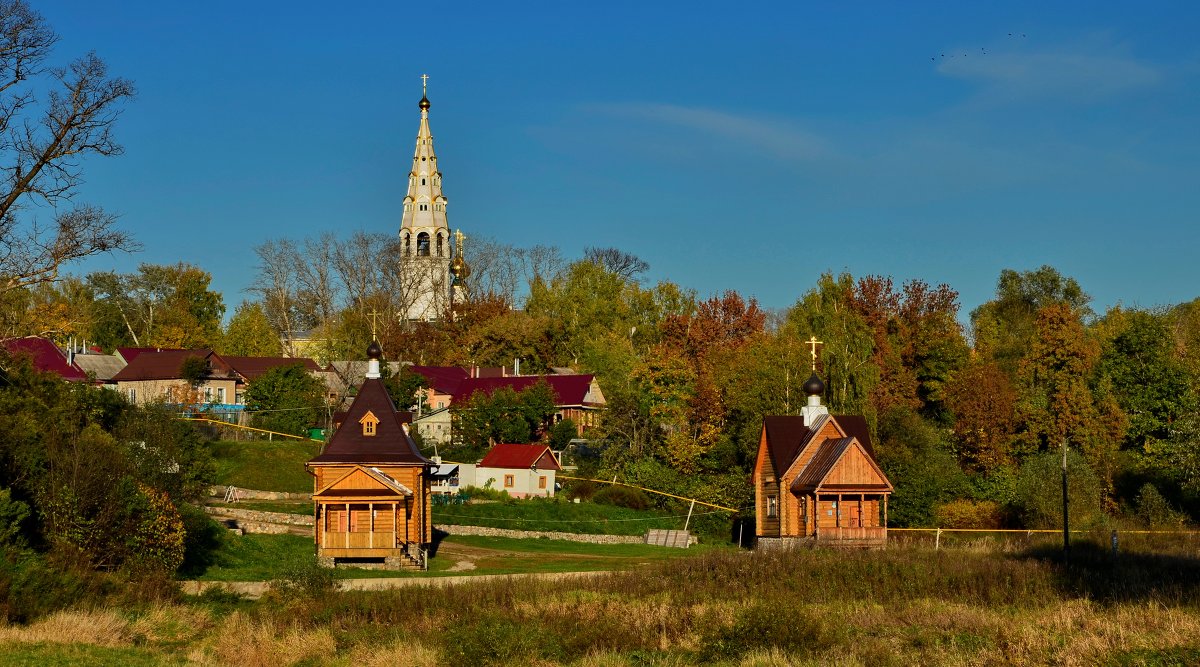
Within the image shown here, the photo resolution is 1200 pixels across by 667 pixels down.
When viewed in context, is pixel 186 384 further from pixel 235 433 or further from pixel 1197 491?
pixel 1197 491

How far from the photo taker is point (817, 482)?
4378cm

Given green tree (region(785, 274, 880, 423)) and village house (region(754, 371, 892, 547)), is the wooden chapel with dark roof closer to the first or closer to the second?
village house (region(754, 371, 892, 547))

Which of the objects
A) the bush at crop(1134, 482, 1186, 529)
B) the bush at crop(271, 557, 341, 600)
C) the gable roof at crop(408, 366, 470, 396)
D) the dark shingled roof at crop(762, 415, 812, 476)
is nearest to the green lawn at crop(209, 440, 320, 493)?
the gable roof at crop(408, 366, 470, 396)

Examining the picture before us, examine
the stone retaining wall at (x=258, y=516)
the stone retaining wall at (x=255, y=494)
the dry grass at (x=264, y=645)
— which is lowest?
the dry grass at (x=264, y=645)

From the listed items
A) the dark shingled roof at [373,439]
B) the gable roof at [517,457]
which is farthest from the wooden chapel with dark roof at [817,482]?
the gable roof at [517,457]

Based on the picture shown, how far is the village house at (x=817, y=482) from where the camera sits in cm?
4381

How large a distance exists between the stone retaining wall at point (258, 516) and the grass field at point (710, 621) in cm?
1638

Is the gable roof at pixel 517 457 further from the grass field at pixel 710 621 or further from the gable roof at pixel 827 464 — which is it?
the grass field at pixel 710 621

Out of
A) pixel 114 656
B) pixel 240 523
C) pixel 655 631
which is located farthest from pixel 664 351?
pixel 114 656

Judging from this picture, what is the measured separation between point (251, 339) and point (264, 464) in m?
36.3

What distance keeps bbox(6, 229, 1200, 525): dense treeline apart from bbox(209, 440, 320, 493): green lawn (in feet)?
28.7

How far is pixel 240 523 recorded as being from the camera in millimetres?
46750

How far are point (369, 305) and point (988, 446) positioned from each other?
1971 inches

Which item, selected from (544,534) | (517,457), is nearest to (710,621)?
(544,534)
